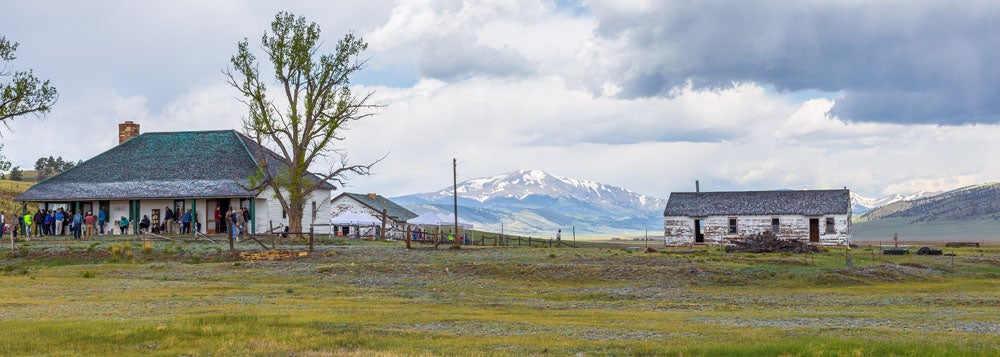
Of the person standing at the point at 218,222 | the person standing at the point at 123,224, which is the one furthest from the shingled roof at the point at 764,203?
the person standing at the point at 123,224

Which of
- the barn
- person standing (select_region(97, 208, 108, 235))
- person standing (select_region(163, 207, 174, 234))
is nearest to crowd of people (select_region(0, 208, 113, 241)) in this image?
person standing (select_region(97, 208, 108, 235))

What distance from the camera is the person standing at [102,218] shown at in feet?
231

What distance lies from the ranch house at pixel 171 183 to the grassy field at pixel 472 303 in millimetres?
15515

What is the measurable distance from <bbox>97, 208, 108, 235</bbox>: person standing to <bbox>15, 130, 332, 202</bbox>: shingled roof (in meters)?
1.28

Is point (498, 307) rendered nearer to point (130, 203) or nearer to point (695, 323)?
point (695, 323)

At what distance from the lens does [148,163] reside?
76938 mm

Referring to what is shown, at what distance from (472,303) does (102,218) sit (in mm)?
46221

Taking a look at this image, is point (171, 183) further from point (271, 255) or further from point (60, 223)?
point (271, 255)

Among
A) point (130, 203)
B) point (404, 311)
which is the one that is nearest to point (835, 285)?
point (404, 311)

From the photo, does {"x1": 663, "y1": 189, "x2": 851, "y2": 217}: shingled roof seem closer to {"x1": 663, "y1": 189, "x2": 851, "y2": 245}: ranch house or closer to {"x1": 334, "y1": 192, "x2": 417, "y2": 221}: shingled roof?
{"x1": 663, "y1": 189, "x2": 851, "y2": 245}: ranch house

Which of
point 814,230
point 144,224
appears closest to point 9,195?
point 144,224

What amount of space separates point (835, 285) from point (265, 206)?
43642mm

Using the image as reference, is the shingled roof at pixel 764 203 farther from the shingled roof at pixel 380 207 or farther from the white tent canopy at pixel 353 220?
the shingled roof at pixel 380 207

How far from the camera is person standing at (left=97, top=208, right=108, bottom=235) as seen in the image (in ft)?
231
